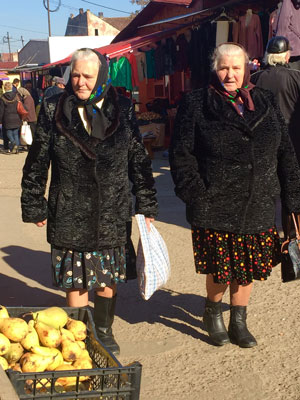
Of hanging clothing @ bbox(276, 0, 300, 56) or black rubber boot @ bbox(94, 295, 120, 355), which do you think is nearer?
black rubber boot @ bbox(94, 295, 120, 355)

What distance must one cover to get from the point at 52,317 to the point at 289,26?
23.5 feet

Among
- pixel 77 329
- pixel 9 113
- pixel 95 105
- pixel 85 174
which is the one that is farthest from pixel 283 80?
pixel 9 113

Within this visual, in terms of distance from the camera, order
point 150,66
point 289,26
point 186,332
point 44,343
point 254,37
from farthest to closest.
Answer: point 150,66 < point 254,37 < point 289,26 < point 186,332 < point 44,343

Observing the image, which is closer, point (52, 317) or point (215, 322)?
point (52, 317)

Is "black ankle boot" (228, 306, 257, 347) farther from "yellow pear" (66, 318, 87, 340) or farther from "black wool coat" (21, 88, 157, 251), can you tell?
"yellow pear" (66, 318, 87, 340)

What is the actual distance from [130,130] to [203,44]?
8.87 metres

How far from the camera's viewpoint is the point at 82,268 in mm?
3680

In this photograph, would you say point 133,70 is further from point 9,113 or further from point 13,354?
point 13,354

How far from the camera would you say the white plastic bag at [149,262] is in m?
3.73

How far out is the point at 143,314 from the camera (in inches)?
186

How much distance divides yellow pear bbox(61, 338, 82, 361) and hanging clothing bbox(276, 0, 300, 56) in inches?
281

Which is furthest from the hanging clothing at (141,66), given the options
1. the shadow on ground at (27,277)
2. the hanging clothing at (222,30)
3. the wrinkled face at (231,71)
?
the wrinkled face at (231,71)

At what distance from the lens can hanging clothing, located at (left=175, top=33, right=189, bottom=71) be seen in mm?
13821

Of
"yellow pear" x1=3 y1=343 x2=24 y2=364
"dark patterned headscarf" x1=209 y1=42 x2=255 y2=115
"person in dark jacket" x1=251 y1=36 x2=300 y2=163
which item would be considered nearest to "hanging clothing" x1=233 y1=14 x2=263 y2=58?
"person in dark jacket" x1=251 y1=36 x2=300 y2=163
